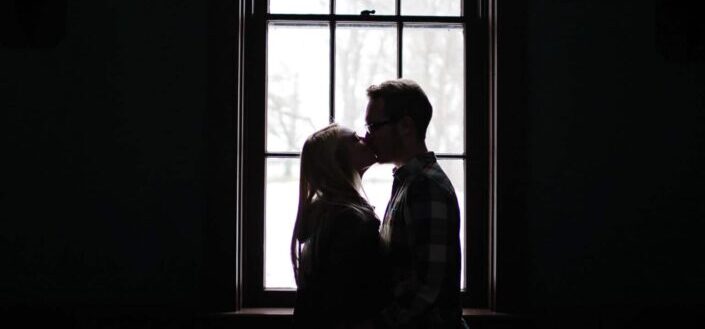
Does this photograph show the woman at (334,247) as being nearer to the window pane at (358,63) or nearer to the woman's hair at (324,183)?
the woman's hair at (324,183)

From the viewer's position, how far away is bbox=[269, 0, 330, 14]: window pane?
271 cm

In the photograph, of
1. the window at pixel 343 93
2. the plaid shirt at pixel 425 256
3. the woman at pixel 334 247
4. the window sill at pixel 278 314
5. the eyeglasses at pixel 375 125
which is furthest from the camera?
the window at pixel 343 93

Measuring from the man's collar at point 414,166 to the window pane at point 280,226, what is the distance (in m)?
0.95

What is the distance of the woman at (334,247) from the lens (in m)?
1.72

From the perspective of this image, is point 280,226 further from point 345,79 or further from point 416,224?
point 416,224

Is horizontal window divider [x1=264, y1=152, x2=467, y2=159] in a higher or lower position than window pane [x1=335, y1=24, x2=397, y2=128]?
lower

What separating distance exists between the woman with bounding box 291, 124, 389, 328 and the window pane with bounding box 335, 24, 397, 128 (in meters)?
0.73

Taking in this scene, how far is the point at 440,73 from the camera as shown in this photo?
2693 mm

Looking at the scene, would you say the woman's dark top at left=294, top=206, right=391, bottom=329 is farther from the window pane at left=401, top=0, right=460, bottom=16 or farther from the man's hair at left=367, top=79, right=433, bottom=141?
the window pane at left=401, top=0, right=460, bottom=16

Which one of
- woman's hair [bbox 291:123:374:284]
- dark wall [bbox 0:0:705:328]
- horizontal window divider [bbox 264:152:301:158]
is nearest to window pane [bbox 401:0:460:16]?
dark wall [bbox 0:0:705:328]

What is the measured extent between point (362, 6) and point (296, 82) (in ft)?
1.42
